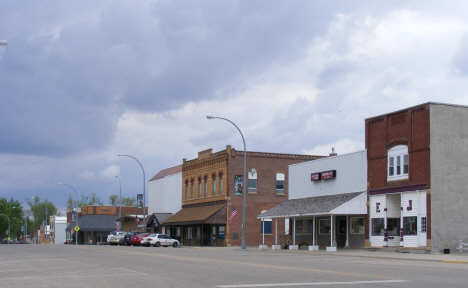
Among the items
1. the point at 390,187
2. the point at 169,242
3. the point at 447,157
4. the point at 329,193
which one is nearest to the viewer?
the point at 447,157

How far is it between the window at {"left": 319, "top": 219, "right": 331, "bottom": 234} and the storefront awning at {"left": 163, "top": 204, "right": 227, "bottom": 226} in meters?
12.6

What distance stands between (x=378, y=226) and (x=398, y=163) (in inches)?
178

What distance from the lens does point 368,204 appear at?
38.0 m

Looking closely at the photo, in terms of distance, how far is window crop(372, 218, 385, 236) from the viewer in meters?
37.0

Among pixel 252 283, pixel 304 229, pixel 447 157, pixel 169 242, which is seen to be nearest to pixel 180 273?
pixel 252 283

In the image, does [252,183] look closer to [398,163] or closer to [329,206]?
[329,206]

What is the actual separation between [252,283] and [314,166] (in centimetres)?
3045

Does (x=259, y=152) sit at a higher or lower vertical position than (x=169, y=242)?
higher

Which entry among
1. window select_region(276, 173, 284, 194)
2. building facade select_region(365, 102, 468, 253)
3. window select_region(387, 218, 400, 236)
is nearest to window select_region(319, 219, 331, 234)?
building facade select_region(365, 102, 468, 253)

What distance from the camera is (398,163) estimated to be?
35875 mm

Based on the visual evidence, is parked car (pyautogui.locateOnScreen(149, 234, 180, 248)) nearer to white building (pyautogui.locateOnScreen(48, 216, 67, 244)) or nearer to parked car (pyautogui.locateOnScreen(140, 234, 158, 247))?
parked car (pyautogui.locateOnScreen(140, 234, 158, 247))

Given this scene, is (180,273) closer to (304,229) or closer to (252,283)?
(252,283)

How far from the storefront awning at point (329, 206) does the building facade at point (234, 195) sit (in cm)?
1014

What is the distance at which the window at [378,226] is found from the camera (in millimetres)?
36969
